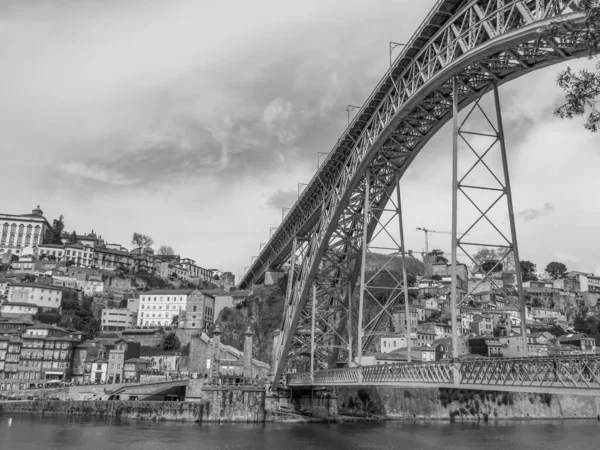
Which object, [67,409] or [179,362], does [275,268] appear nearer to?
[179,362]

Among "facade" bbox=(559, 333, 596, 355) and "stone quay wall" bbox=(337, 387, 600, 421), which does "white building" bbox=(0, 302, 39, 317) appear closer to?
"stone quay wall" bbox=(337, 387, 600, 421)

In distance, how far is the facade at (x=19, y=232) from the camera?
10712 centimetres

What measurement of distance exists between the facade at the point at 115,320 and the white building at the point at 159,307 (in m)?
1.85

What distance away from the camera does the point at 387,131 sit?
2539 cm

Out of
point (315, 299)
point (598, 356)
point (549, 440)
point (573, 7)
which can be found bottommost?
point (549, 440)

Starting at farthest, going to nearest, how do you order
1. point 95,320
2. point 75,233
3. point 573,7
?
1. point 75,233
2. point 95,320
3. point 573,7

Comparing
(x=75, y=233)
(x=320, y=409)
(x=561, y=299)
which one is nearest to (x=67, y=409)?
(x=320, y=409)

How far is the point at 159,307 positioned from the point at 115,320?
252 inches

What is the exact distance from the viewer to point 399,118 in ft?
79.4

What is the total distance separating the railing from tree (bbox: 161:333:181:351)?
160 feet

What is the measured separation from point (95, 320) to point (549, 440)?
214 ft

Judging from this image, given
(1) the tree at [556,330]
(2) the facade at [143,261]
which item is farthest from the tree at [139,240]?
(1) the tree at [556,330]

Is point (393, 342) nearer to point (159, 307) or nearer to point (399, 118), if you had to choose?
point (159, 307)

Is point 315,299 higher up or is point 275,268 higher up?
point 275,268
